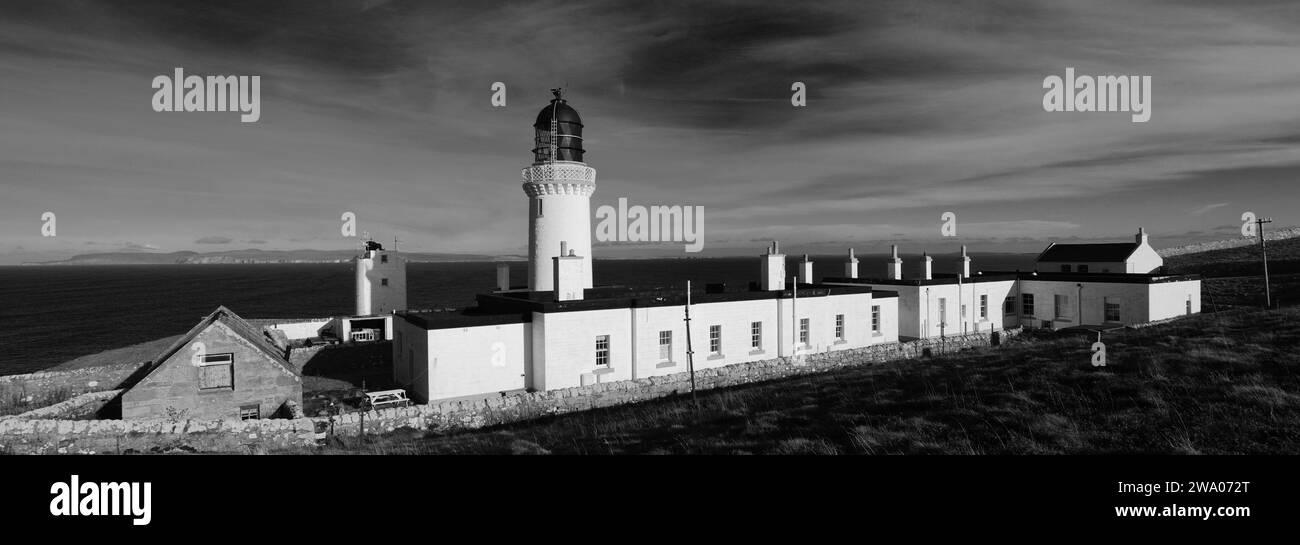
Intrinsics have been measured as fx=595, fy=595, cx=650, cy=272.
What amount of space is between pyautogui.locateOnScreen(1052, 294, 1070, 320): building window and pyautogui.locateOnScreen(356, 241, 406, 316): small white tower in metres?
43.0

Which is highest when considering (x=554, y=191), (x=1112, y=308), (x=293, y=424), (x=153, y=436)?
(x=554, y=191)

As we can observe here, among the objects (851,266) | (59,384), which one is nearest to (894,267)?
(851,266)

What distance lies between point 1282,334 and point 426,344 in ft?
83.3

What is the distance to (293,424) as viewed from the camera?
56.0ft

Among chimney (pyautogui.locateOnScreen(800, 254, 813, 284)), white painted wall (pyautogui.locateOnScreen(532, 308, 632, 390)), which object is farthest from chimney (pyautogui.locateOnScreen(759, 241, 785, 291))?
white painted wall (pyautogui.locateOnScreen(532, 308, 632, 390))

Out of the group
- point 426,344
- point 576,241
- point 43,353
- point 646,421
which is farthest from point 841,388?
point 43,353

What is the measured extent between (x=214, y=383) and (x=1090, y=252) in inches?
2079

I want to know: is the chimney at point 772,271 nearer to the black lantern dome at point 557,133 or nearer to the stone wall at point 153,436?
the black lantern dome at point 557,133

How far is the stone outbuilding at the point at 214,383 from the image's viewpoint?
18.8 metres

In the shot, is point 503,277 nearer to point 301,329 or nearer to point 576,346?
point 576,346

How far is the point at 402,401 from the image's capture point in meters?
21.4

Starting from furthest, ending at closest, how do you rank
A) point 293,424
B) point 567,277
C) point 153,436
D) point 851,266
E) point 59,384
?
point 851,266 → point 59,384 → point 567,277 → point 293,424 → point 153,436

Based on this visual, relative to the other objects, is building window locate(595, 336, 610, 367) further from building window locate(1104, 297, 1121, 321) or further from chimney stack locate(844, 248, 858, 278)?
building window locate(1104, 297, 1121, 321)
